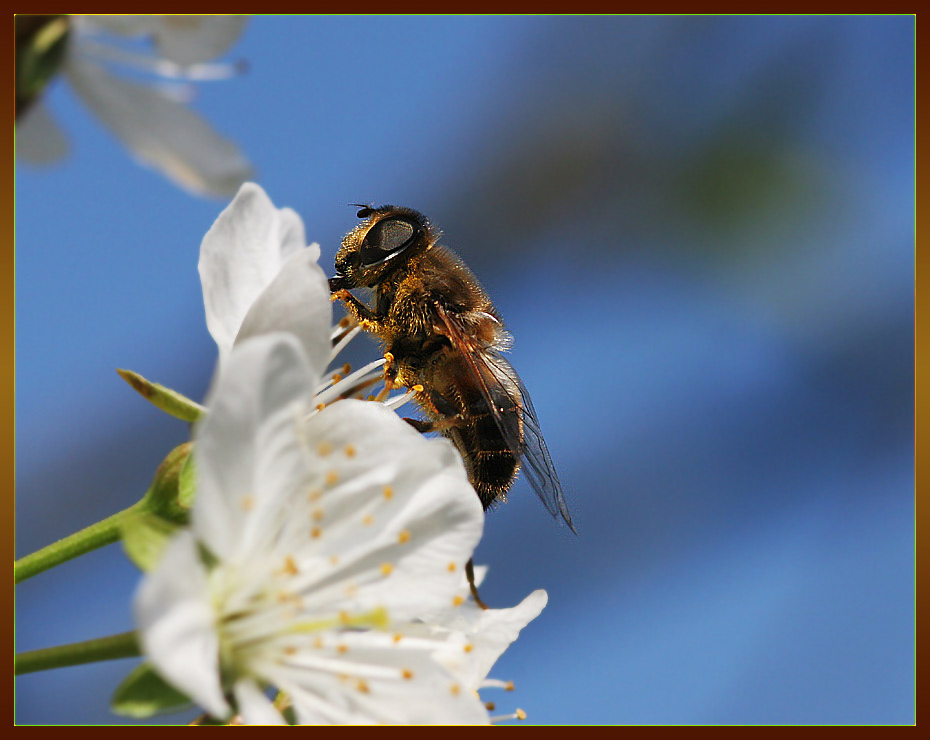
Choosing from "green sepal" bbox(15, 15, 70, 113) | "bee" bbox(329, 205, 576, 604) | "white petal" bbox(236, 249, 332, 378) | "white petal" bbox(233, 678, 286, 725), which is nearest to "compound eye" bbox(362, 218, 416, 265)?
"bee" bbox(329, 205, 576, 604)

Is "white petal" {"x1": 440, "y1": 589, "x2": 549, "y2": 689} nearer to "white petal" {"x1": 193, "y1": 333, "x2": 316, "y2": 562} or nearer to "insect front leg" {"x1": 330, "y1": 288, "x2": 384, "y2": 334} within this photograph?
"white petal" {"x1": 193, "y1": 333, "x2": 316, "y2": 562}

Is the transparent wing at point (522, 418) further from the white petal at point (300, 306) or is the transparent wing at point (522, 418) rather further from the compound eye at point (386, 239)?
the white petal at point (300, 306)

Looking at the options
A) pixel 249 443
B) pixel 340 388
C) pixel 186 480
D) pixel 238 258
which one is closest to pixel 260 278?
pixel 238 258

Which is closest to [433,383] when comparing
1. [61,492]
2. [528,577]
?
[61,492]

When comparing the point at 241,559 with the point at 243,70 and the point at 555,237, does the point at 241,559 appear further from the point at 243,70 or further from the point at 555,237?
the point at 555,237

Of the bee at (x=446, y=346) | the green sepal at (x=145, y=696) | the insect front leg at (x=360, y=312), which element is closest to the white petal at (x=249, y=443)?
the green sepal at (x=145, y=696)

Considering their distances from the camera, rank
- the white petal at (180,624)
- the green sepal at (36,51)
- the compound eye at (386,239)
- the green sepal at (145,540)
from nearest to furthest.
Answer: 1. the white petal at (180,624)
2. the green sepal at (145,540)
3. the green sepal at (36,51)
4. the compound eye at (386,239)

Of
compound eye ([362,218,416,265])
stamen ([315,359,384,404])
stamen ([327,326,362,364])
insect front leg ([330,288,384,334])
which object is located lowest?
stamen ([315,359,384,404])
